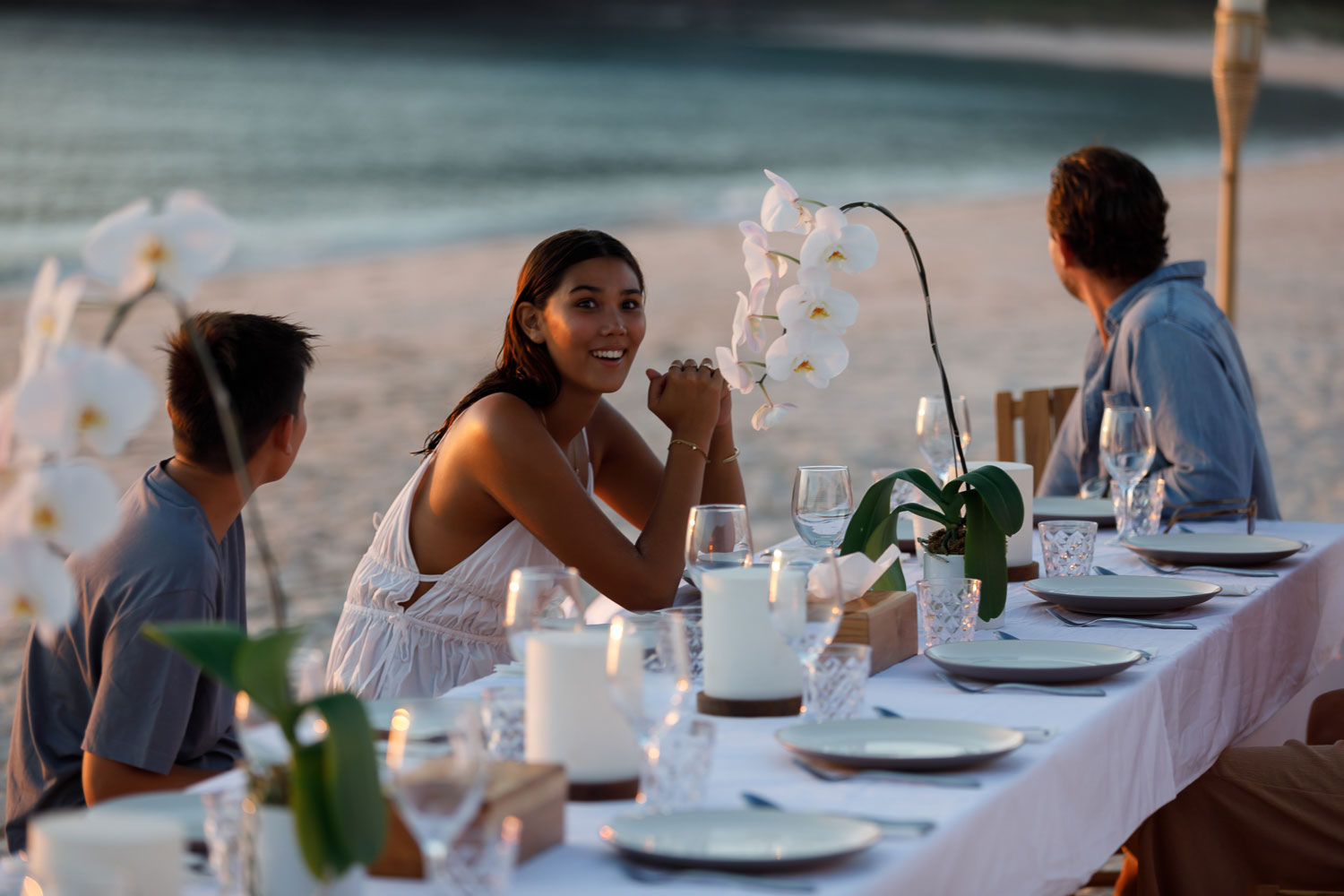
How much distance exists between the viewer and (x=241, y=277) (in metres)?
15.6

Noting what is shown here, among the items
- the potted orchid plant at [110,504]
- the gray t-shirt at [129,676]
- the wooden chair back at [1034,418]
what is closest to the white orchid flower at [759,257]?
the gray t-shirt at [129,676]

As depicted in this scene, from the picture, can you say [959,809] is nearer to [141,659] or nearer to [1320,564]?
[141,659]

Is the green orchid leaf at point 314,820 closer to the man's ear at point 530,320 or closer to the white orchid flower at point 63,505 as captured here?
the white orchid flower at point 63,505

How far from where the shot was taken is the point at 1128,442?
2.67 m

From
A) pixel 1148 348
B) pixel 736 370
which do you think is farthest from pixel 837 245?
pixel 1148 348

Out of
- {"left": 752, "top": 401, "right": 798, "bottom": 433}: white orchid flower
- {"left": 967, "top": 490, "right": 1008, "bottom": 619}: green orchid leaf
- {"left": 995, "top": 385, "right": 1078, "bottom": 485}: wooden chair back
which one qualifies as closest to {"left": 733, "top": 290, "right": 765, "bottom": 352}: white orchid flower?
{"left": 752, "top": 401, "right": 798, "bottom": 433}: white orchid flower

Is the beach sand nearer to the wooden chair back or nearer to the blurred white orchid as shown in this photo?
the wooden chair back

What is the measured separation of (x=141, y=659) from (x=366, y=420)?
770 cm

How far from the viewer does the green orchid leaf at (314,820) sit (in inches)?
39.2

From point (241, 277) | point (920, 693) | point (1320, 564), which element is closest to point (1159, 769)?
point (920, 693)

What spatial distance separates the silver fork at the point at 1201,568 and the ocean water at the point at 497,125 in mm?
15335

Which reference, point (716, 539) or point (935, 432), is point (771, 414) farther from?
point (935, 432)

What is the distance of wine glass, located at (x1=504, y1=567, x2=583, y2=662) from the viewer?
4.55ft

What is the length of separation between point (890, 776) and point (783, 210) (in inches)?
33.9
